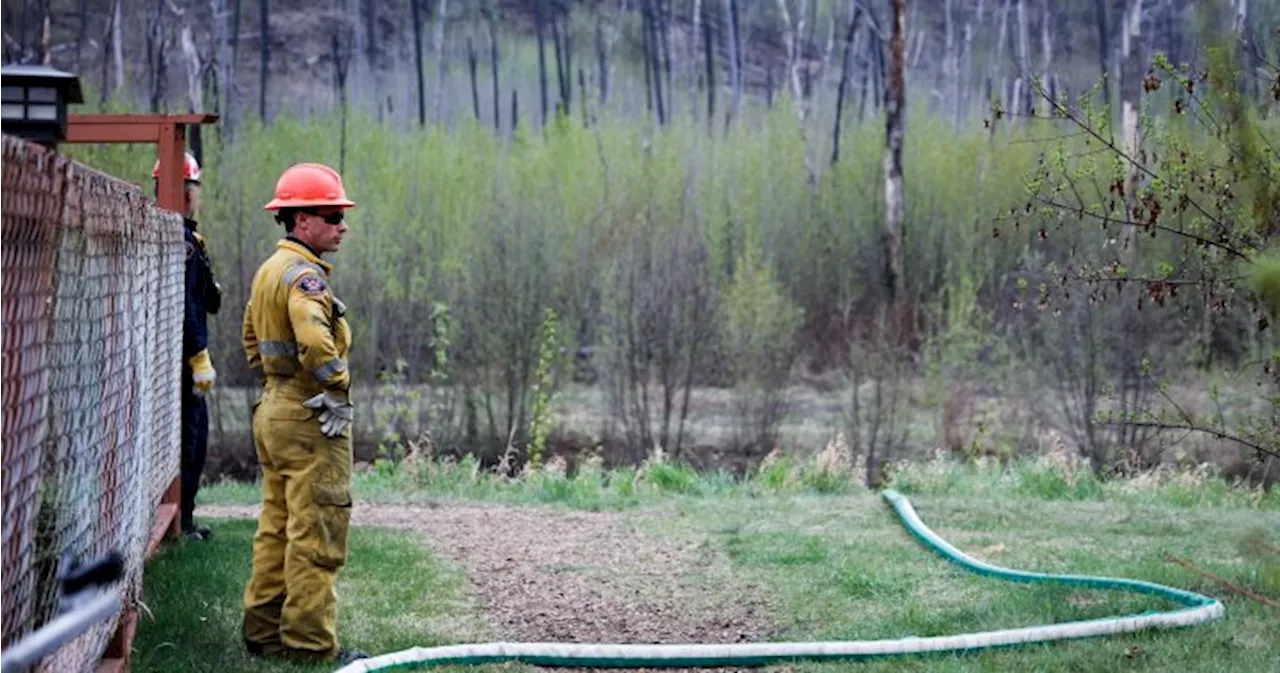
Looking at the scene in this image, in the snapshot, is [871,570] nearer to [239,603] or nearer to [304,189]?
[239,603]

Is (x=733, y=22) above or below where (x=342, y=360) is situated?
above

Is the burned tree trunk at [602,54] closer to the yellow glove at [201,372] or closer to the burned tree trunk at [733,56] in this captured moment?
the burned tree trunk at [733,56]

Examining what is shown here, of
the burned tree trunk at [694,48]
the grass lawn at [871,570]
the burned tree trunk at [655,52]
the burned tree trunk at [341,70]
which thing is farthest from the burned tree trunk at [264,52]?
the grass lawn at [871,570]

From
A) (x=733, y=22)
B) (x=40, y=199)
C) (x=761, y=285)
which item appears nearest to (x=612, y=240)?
(x=761, y=285)

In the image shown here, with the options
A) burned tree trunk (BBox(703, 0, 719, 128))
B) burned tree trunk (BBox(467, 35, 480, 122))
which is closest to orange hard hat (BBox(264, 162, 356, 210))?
burned tree trunk (BBox(467, 35, 480, 122))

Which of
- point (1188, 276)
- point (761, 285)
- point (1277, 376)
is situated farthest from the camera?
point (761, 285)

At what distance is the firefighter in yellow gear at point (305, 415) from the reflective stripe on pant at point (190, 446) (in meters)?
3.20

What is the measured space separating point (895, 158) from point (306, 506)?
21.8m

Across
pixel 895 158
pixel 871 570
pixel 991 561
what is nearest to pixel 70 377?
pixel 871 570

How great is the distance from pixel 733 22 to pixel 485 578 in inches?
868

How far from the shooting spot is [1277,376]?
275 inches

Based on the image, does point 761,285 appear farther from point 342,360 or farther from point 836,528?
point 342,360

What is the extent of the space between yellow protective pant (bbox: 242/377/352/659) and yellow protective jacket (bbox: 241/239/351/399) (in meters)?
→ 0.09

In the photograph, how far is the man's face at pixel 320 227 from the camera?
662 cm
